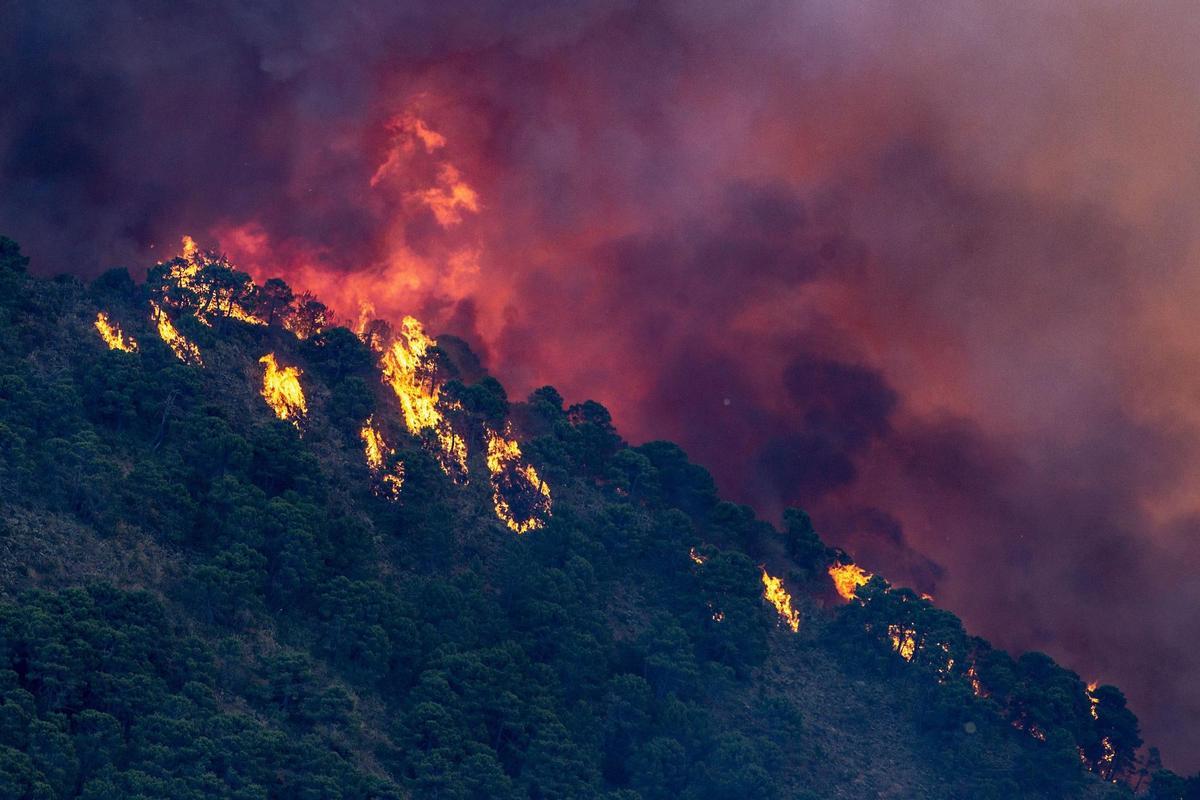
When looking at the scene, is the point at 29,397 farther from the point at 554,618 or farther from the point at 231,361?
the point at 554,618

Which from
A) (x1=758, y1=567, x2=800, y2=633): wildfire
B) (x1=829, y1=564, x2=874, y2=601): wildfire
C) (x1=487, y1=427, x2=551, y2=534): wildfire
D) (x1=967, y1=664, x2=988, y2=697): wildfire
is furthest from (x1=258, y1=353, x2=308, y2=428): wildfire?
(x1=967, y1=664, x2=988, y2=697): wildfire

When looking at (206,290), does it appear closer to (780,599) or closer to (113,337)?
(113,337)

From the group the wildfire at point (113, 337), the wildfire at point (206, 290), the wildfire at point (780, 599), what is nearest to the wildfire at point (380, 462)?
the wildfire at point (206, 290)

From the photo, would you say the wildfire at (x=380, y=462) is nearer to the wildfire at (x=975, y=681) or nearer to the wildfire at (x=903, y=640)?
the wildfire at (x=903, y=640)

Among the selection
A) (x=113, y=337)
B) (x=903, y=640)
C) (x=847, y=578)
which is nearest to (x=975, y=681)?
(x=903, y=640)

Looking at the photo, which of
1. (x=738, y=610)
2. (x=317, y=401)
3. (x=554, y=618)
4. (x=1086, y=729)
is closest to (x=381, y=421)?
(x=317, y=401)

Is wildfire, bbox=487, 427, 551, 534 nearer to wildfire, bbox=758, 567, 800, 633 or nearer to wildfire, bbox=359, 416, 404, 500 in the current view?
wildfire, bbox=359, 416, 404, 500
